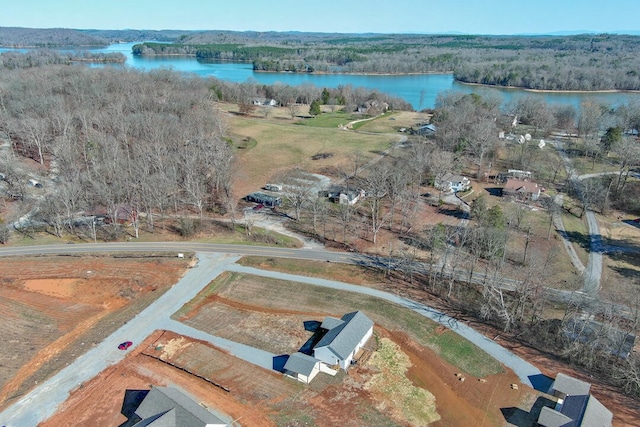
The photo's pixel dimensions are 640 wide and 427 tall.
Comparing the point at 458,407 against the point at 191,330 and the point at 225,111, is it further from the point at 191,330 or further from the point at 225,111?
the point at 225,111

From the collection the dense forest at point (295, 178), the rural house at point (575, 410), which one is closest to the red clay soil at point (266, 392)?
the rural house at point (575, 410)

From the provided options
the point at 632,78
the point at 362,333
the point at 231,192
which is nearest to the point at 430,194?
the point at 231,192

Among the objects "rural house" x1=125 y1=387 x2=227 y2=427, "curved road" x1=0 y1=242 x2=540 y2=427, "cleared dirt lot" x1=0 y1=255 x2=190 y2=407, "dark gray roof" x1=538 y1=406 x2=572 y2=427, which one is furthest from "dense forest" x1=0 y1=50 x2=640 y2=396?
"rural house" x1=125 y1=387 x2=227 y2=427

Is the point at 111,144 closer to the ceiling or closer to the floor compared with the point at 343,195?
closer to the ceiling

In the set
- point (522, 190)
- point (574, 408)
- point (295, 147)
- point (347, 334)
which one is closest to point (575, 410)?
point (574, 408)

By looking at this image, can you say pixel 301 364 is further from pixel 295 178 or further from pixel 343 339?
pixel 295 178

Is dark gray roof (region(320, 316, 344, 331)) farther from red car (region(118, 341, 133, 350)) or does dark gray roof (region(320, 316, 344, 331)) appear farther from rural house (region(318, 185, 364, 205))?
rural house (region(318, 185, 364, 205))
